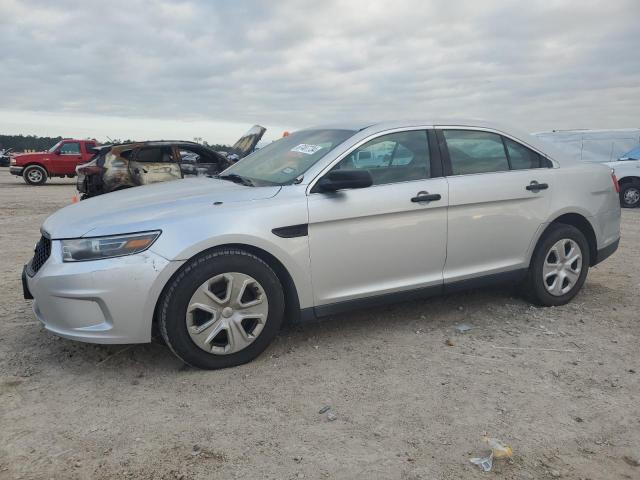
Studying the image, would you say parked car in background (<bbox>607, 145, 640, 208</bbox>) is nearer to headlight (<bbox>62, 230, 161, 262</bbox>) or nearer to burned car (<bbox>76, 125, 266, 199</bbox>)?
burned car (<bbox>76, 125, 266, 199</bbox>)

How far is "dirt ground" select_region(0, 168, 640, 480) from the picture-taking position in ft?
8.19

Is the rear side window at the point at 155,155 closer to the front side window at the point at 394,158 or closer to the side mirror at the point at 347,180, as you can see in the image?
the front side window at the point at 394,158

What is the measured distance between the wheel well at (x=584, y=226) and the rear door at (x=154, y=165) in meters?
7.50

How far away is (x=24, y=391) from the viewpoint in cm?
319

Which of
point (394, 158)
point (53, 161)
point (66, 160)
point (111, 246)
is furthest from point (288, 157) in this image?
point (53, 161)

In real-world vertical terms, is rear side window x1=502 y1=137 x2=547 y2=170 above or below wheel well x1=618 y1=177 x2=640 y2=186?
above

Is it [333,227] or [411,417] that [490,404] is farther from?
[333,227]

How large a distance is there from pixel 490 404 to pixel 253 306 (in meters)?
1.50

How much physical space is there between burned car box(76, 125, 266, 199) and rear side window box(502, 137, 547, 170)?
286 inches

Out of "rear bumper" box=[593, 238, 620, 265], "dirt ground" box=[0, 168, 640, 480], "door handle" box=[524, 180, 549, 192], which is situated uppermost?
"door handle" box=[524, 180, 549, 192]

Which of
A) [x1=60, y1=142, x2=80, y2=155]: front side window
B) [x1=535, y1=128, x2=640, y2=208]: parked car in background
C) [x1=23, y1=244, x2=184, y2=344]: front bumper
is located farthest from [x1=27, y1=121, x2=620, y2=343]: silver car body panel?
[x1=60, y1=142, x2=80, y2=155]: front side window

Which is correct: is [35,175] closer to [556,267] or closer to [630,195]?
[630,195]

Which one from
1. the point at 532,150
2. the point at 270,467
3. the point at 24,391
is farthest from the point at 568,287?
the point at 24,391

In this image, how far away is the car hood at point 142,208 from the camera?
3279mm
